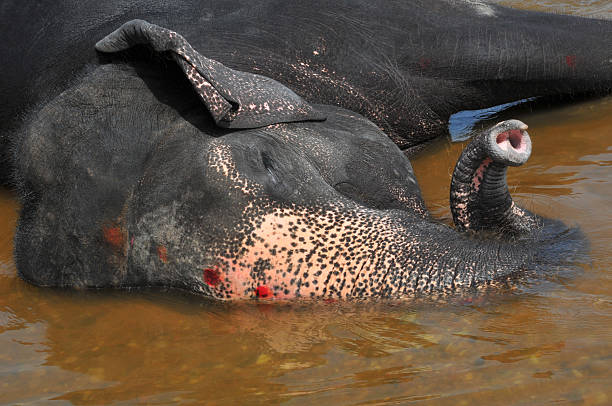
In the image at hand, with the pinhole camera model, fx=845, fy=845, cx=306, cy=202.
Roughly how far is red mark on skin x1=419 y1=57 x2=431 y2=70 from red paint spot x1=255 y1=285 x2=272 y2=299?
1.91m

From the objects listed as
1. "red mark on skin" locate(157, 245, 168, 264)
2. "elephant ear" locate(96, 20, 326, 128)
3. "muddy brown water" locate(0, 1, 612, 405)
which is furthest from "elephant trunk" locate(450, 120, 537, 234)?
"red mark on skin" locate(157, 245, 168, 264)

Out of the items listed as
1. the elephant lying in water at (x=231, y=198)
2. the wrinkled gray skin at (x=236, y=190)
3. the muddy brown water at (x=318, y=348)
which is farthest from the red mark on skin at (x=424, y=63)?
the muddy brown water at (x=318, y=348)

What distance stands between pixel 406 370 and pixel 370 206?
0.92 meters

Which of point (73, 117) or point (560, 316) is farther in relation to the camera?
point (73, 117)

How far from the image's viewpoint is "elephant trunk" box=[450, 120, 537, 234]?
8.80ft

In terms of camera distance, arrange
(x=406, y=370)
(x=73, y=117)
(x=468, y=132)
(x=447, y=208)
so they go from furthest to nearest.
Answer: (x=468, y=132) → (x=447, y=208) → (x=73, y=117) → (x=406, y=370)

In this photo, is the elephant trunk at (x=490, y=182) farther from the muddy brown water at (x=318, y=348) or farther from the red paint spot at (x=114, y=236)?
the red paint spot at (x=114, y=236)

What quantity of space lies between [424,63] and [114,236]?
76.6 inches

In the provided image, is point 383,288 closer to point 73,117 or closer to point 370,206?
point 370,206

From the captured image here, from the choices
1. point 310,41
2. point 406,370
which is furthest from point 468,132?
point 406,370

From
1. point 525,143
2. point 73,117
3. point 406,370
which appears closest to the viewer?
point 406,370

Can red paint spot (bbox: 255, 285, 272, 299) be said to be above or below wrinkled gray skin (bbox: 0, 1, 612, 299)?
below

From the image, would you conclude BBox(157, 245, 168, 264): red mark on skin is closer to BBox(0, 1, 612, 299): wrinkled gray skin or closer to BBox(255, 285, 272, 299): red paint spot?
BBox(0, 1, 612, 299): wrinkled gray skin

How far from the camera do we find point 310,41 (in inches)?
154
